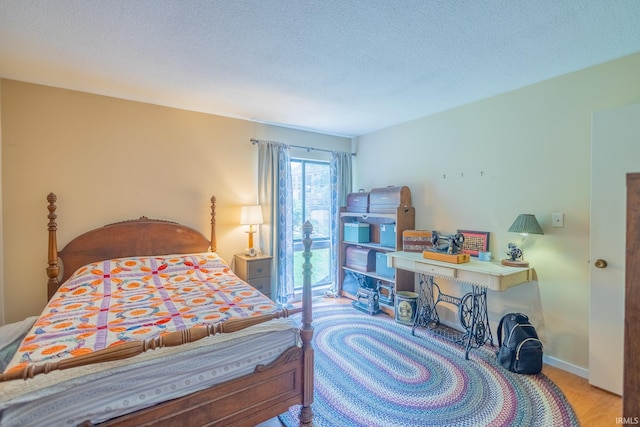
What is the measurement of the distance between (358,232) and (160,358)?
3.12 meters

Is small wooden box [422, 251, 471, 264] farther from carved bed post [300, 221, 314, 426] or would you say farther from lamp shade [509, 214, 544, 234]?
carved bed post [300, 221, 314, 426]

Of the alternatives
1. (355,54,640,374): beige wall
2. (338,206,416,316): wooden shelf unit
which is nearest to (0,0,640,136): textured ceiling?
(355,54,640,374): beige wall

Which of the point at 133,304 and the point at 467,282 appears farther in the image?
the point at 467,282

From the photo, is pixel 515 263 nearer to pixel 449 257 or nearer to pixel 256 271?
pixel 449 257

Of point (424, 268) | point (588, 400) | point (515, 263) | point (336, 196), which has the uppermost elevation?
point (336, 196)

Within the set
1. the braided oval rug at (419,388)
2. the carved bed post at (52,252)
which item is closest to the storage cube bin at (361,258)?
the braided oval rug at (419,388)

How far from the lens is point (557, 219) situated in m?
2.57

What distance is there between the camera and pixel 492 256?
3.03m

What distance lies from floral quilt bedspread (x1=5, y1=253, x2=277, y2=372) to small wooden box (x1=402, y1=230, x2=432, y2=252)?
77.7 inches

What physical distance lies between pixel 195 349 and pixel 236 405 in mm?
402

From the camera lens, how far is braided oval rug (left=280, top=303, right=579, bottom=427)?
6.38 feet

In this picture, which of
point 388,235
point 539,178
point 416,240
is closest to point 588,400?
point 539,178

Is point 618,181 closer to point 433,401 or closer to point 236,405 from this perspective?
point 433,401

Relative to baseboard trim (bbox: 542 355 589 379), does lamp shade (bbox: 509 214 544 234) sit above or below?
above
